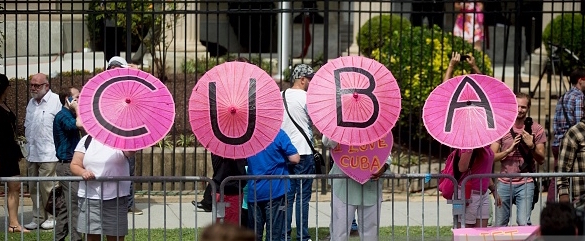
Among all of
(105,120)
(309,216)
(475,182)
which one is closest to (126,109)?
(105,120)

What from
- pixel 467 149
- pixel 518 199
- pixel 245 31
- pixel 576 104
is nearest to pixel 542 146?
pixel 518 199

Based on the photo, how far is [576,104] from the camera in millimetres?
11172

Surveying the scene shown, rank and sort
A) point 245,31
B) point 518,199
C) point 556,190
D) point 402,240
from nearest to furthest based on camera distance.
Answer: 1. point 556,190
2. point 518,199
3. point 402,240
4. point 245,31

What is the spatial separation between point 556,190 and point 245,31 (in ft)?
54.5

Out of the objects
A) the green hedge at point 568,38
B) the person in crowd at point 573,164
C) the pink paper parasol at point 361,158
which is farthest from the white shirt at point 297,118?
the green hedge at point 568,38

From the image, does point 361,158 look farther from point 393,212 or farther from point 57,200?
point 57,200

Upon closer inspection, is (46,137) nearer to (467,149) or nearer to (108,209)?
(108,209)

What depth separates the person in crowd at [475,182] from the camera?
8508mm

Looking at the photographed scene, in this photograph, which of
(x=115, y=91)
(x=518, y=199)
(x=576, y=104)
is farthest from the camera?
(x=576, y=104)

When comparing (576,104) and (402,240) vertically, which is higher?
(576,104)

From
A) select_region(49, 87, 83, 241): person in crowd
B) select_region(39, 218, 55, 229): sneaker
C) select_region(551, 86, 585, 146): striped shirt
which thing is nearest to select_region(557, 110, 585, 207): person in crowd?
select_region(551, 86, 585, 146): striped shirt

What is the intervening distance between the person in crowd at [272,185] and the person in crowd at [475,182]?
126cm

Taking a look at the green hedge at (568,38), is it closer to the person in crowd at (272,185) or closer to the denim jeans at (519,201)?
the denim jeans at (519,201)

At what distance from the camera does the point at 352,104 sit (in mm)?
8047
